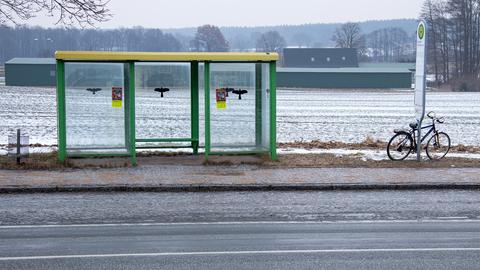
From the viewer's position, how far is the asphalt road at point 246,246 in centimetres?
775

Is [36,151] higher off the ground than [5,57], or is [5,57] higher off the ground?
[5,57]

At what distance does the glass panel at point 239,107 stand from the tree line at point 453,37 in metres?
94.4

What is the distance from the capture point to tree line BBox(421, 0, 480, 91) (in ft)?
359

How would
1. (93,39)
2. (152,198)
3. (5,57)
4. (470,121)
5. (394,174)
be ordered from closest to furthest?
1. (152,198)
2. (394,174)
3. (470,121)
4. (93,39)
5. (5,57)

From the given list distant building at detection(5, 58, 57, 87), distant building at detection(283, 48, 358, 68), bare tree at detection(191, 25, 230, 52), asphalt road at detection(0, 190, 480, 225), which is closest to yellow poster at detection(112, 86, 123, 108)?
asphalt road at detection(0, 190, 480, 225)

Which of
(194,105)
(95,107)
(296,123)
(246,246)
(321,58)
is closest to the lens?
(246,246)

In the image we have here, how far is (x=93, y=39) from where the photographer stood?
73.1 metres

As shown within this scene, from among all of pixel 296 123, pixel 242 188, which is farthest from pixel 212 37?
pixel 242 188

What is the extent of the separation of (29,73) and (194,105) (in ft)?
203

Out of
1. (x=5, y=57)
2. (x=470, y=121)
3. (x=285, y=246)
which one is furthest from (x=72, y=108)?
(x=5, y=57)

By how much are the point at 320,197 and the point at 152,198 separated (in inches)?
106

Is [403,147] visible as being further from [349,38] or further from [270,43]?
[270,43]

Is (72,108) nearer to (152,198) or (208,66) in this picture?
(208,66)

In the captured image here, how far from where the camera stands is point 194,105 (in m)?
17.6
